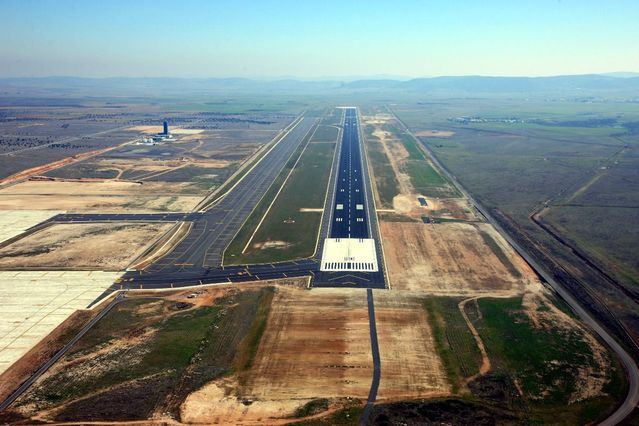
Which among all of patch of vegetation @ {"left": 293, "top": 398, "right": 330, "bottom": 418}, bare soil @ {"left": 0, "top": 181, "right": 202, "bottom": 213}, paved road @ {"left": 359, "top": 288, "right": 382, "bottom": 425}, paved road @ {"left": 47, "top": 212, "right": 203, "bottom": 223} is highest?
bare soil @ {"left": 0, "top": 181, "right": 202, "bottom": 213}

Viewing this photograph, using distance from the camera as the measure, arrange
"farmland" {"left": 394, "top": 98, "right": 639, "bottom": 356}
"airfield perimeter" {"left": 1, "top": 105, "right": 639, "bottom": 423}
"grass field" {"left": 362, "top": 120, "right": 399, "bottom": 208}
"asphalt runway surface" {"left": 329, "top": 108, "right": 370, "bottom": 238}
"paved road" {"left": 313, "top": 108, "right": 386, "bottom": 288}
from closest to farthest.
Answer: "airfield perimeter" {"left": 1, "top": 105, "right": 639, "bottom": 423}
"paved road" {"left": 313, "top": 108, "right": 386, "bottom": 288}
"farmland" {"left": 394, "top": 98, "right": 639, "bottom": 356}
"asphalt runway surface" {"left": 329, "top": 108, "right": 370, "bottom": 238}
"grass field" {"left": 362, "top": 120, "right": 399, "bottom": 208}

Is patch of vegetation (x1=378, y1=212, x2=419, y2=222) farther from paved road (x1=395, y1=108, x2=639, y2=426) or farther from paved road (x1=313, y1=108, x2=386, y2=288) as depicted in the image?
paved road (x1=395, y1=108, x2=639, y2=426)

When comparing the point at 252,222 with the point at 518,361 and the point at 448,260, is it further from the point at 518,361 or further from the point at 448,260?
the point at 518,361

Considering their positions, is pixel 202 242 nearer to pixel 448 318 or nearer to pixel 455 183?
pixel 448 318

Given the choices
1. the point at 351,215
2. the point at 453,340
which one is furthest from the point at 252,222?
the point at 453,340

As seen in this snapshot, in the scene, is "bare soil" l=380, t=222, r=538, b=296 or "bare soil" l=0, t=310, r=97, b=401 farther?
Result: "bare soil" l=380, t=222, r=538, b=296

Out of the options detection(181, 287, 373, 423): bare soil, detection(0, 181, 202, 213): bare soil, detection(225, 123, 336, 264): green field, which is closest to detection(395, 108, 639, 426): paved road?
detection(181, 287, 373, 423): bare soil

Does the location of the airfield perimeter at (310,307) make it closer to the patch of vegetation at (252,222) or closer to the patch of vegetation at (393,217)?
the patch of vegetation at (393,217)

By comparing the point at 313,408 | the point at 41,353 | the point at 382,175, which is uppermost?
the point at 382,175
